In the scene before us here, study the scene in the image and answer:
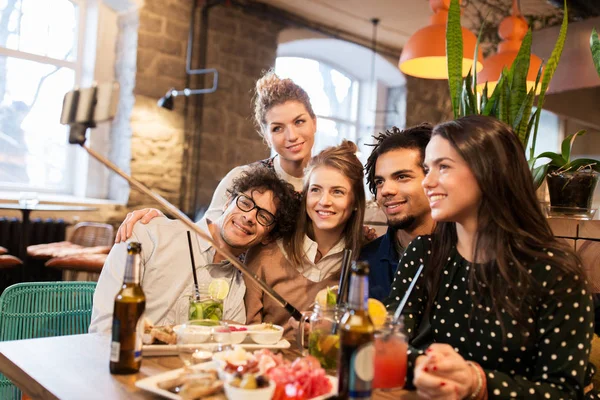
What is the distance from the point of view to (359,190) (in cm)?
221

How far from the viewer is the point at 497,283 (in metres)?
1.38

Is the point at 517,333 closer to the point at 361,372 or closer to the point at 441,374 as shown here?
the point at 441,374

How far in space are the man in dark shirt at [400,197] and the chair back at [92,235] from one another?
11.2 feet

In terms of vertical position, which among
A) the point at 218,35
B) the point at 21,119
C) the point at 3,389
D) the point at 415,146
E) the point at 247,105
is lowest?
the point at 3,389

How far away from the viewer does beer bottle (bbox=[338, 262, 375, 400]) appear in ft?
3.49

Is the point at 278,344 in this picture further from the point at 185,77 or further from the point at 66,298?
the point at 185,77

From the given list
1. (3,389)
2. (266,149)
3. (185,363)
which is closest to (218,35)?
(266,149)

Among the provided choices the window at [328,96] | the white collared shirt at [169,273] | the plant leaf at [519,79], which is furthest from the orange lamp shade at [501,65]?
the window at [328,96]

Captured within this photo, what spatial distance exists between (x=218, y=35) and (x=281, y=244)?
4.67 metres

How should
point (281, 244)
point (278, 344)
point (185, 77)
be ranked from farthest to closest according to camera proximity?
point (185, 77), point (281, 244), point (278, 344)

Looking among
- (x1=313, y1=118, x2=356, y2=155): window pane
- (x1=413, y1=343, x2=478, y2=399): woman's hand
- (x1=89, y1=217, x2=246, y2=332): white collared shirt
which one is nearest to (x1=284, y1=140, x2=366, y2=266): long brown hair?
(x1=89, y1=217, x2=246, y2=332): white collared shirt

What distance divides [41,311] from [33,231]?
3.52 meters

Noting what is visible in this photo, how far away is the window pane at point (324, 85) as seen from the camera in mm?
7746

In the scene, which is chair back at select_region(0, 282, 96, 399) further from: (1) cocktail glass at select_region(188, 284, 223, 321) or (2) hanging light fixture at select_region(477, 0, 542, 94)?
(2) hanging light fixture at select_region(477, 0, 542, 94)
